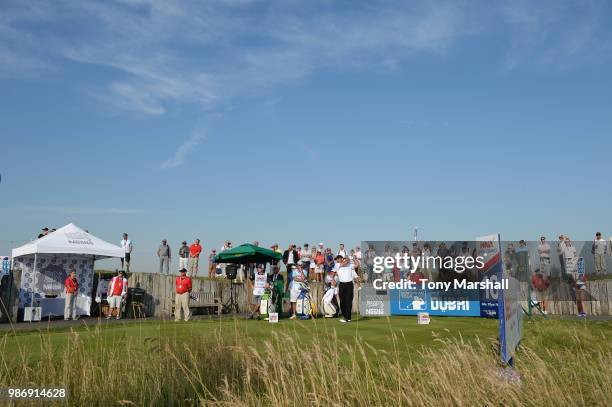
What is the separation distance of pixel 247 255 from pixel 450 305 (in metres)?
8.82

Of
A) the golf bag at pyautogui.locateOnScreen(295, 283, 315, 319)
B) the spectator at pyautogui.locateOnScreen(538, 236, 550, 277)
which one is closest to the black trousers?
the golf bag at pyautogui.locateOnScreen(295, 283, 315, 319)

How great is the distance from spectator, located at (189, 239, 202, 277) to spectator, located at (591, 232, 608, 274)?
18.6 m

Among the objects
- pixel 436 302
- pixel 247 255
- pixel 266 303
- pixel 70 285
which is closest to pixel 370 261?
pixel 436 302

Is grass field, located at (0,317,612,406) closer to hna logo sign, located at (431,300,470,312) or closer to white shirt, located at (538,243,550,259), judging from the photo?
hna logo sign, located at (431,300,470,312)

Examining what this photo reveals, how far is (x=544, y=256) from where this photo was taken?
23703 mm

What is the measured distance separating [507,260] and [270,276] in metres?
9.77

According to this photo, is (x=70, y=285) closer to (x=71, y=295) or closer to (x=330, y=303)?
(x=71, y=295)

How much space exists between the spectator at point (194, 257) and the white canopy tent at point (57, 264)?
5.08 metres

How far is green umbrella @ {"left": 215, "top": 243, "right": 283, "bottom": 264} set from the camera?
21203 millimetres

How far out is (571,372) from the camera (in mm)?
8094

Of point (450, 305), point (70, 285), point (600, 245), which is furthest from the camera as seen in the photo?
point (600, 245)

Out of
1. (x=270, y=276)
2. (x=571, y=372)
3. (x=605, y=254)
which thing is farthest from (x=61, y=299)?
(x=605, y=254)

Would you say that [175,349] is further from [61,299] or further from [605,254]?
[605,254]

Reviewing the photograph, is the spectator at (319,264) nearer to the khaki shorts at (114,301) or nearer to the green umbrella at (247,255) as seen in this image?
the green umbrella at (247,255)
